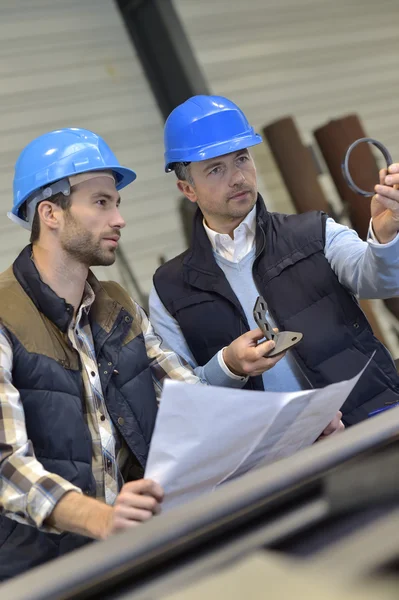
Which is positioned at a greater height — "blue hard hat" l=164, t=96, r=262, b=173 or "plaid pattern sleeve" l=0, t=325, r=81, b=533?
"blue hard hat" l=164, t=96, r=262, b=173

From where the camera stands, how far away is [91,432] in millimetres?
1875

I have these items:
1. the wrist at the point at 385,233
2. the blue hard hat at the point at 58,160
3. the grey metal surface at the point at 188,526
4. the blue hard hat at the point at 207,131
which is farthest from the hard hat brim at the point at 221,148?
the grey metal surface at the point at 188,526

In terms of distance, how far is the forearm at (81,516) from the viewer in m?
1.36

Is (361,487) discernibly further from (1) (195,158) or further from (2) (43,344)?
(1) (195,158)

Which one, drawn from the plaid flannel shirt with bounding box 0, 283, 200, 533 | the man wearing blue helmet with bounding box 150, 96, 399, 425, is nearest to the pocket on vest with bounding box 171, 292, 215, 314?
the man wearing blue helmet with bounding box 150, 96, 399, 425

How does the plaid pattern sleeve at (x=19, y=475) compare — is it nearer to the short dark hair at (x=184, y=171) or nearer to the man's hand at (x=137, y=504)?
the man's hand at (x=137, y=504)

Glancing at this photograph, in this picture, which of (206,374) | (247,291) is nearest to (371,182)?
(247,291)

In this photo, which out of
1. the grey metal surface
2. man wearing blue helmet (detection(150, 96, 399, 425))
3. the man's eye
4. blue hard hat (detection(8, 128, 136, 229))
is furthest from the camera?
the man's eye

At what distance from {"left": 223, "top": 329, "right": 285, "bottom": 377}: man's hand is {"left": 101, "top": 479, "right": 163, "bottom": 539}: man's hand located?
0.68 meters

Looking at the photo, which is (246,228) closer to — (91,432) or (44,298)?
(44,298)

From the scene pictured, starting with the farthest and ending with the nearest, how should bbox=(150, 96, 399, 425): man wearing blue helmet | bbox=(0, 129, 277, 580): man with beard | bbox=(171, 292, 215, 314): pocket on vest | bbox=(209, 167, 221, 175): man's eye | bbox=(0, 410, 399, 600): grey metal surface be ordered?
bbox=(209, 167, 221, 175): man's eye, bbox=(171, 292, 215, 314): pocket on vest, bbox=(150, 96, 399, 425): man wearing blue helmet, bbox=(0, 129, 277, 580): man with beard, bbox=(0, 410, 399, 600): grey metal surface

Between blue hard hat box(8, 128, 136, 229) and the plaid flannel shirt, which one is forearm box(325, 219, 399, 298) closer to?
the plaid flannel shirt

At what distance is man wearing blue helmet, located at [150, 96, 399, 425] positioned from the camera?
2252 millimetres

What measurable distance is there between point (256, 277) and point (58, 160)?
2.33ft
